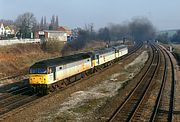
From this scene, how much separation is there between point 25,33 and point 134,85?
69753 mm

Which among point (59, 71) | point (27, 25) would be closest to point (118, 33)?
point (27, 25)

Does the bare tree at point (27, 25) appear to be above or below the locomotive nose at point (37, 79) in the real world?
above

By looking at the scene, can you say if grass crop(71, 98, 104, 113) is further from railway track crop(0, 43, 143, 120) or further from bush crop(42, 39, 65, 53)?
bush crop(42, 39, 65, 53)

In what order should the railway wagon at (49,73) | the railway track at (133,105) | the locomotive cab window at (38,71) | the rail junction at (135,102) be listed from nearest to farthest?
1. the railway track at (133,105)
2. the rail junction at (135,102)
3. the locomotive cab window at (38,71)
4. the railway wagon at (49,73)

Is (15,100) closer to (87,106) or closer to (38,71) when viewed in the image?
(38,71)

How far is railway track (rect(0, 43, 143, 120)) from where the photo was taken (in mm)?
Result: 21853

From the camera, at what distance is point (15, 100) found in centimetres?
2561

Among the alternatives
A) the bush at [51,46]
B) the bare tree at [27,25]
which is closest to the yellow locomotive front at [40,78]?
the bush at [51,46]

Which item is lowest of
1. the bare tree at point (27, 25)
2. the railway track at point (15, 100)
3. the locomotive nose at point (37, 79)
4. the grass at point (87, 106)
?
the railway track at point (15, 100)

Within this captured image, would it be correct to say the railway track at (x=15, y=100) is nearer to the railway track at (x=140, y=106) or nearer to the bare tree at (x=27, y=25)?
the railway track at (x=140, y=106)

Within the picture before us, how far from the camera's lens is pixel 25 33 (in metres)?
97.6

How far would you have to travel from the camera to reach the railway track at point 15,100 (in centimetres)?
2185

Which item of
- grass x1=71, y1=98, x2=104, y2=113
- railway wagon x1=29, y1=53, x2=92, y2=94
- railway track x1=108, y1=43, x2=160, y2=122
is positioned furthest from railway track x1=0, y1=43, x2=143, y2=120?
railway track x1=108, y1=43, x2=160, y2=122

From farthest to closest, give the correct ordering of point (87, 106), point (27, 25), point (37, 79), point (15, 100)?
point (27, 25)
point (37, 79)
point (15, 100)
point (87, 106)
